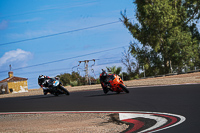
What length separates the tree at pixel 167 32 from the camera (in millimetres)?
41031

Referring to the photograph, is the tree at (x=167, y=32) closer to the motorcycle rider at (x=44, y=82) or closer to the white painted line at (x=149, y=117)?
the motorcycle rider at (x=44, y=82)

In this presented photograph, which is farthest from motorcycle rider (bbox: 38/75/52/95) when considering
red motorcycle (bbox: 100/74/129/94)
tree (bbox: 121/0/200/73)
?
tree (bbox: 121/0/200/73)

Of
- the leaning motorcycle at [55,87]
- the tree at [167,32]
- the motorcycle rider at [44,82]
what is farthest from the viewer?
the tree at [167,32]

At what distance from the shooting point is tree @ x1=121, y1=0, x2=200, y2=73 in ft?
135

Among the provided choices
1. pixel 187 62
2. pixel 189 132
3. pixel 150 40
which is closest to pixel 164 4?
pixel 150 40

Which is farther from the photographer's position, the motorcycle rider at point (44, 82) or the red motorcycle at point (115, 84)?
the motorcycle rider at point (44, 82)

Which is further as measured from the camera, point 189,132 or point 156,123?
point 156,123

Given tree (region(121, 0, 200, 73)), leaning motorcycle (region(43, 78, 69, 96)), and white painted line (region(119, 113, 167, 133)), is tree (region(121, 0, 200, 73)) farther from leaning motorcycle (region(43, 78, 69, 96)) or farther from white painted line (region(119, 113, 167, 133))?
white painted line (region(119, 113, 167, 133))

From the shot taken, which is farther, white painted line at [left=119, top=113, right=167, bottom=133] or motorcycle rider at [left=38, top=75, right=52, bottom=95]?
motorcycle rider at [left=38, top=75, right=52, bottom=95]

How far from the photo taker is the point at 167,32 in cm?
4275

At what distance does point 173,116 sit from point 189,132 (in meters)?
2.61

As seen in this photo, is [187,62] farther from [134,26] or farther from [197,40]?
[134,26]

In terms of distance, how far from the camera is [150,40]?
4288cm

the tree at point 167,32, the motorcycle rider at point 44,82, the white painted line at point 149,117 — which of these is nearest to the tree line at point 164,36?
the tree at point 167,32
